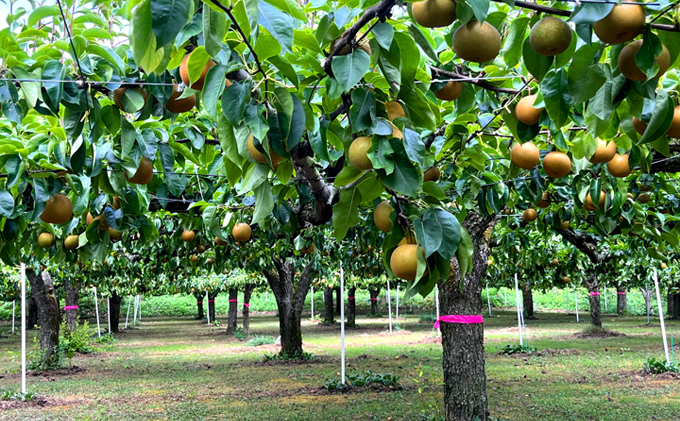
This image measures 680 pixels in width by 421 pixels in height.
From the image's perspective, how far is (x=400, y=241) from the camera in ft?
5.52

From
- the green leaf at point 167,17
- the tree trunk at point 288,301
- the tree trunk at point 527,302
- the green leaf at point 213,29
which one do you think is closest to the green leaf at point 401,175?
the green leaf at point 213,29

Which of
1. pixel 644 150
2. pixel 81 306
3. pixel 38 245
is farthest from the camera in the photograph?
pixel 81 306

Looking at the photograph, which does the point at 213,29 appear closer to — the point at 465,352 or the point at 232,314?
the point at 465,352

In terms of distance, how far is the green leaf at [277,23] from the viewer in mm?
1103

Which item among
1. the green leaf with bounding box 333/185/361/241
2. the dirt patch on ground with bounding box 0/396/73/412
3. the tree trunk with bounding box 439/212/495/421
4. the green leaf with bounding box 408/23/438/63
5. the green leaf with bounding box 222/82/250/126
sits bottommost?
the dirt patch on ground with bounding box 0/396/73/412

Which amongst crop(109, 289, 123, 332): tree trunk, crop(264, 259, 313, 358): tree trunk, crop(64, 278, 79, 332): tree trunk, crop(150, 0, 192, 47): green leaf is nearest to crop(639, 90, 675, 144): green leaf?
crop(150, 0, 192, 47): green leaf

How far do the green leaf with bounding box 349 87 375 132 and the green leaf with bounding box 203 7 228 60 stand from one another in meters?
0.43

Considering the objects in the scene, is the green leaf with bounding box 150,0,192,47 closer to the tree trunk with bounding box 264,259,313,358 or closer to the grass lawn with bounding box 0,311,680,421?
the grass lawn with bounding box 0,311,680,421

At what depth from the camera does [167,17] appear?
93cm

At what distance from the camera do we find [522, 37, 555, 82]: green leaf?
1.34 m

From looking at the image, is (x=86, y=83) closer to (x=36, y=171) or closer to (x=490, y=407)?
(x=36, y=171)

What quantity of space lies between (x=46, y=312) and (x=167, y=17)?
11.9 m

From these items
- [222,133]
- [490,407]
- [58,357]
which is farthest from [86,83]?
[58,357]

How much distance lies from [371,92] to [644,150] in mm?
1609
